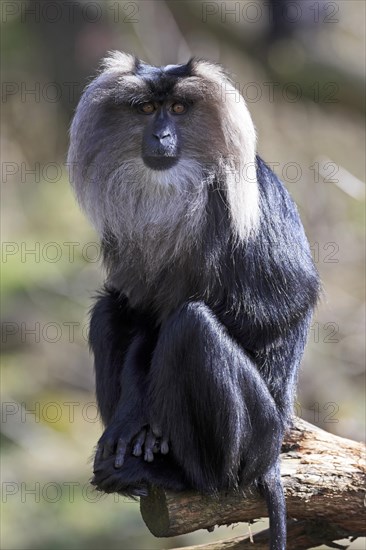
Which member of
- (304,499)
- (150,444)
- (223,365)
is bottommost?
(304,499)

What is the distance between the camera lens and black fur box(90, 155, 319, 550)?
15.6 feet

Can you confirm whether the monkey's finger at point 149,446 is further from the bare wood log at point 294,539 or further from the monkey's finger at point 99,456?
the bare wood log at point 294,539

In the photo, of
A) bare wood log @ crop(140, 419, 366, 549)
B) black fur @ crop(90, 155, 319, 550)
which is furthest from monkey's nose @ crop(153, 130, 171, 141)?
bare wood log @ crop(140, 419, 366, 549)

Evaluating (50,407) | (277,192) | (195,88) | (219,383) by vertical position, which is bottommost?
(50,407)

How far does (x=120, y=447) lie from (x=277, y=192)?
161 cm

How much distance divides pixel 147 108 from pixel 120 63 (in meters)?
0.36

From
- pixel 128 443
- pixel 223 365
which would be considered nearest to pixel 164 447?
pixel 128 443

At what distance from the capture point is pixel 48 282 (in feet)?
36.1

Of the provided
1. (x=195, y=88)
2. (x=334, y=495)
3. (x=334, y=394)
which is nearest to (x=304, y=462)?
(x=334, y=495)

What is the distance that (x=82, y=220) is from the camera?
12.2m

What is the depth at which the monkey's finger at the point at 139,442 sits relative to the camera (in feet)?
16.2

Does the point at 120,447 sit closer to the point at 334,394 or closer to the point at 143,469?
the point at 143,469

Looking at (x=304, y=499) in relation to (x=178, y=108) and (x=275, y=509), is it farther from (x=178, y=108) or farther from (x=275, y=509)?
(x=178, y=108)

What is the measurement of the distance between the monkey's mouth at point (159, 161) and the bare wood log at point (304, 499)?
1.66 metres
